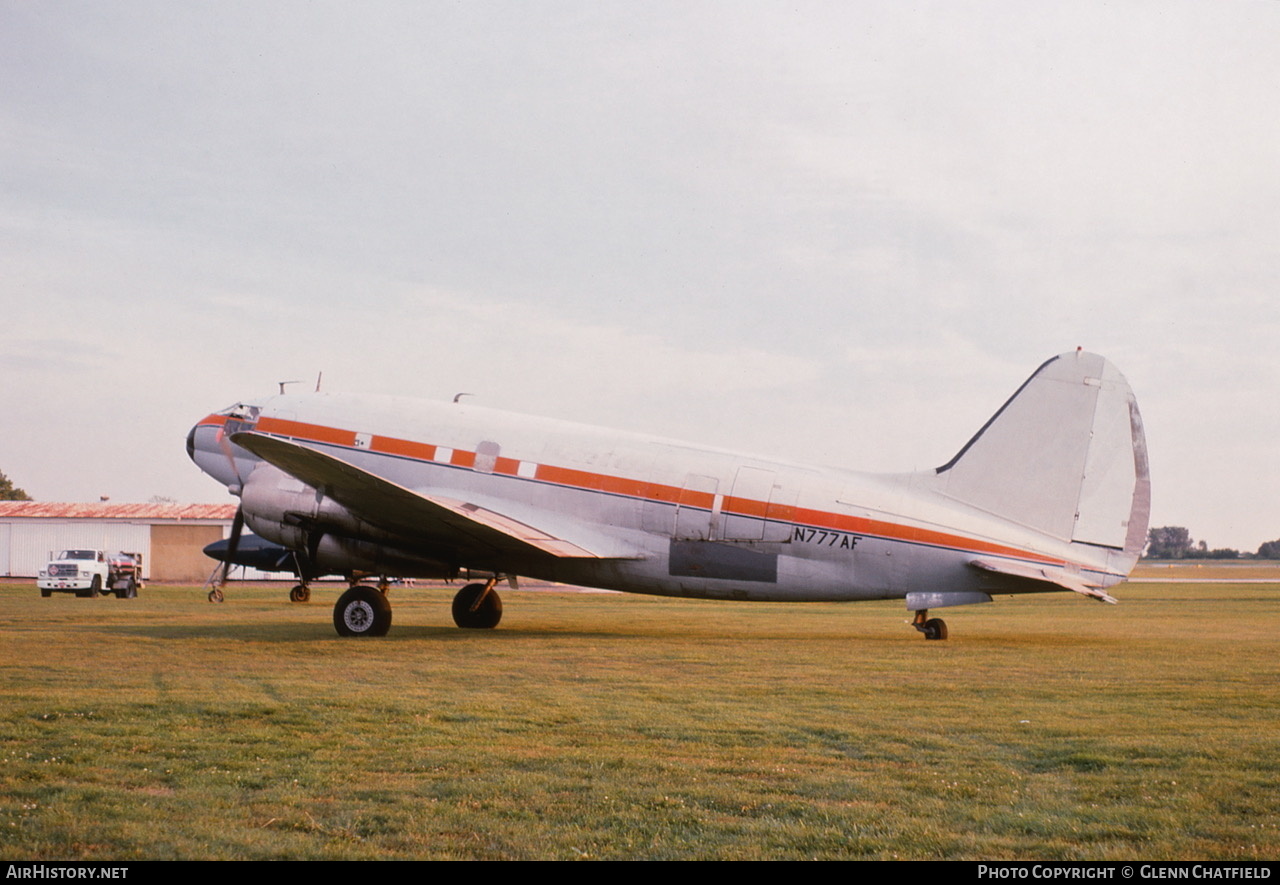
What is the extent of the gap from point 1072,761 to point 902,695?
12.1 ft

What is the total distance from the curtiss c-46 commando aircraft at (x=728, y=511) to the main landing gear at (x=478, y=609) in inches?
51.4

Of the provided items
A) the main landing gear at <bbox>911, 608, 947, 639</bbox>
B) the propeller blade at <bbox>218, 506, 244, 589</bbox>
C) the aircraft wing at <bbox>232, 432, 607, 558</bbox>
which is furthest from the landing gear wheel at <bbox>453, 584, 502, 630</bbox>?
the main landing gear at <bbox>911, 608, 947, 639</bbox>

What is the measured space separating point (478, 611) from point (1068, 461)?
11778 millimetres

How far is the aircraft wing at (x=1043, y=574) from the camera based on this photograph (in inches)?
712

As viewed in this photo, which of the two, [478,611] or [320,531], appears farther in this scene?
[478,611]

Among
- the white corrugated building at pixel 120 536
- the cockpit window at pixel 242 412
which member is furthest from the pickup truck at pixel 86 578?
the white corrugated building at pixel 120 536

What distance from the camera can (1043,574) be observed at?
59.7ft

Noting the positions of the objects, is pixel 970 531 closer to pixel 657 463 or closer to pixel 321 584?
pixel 657 463

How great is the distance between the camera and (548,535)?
2048 centimetres

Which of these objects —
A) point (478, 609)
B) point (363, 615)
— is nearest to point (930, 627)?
point (478, 609)

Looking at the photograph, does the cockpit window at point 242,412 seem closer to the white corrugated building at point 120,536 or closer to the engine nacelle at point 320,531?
the engine nacelle at point 320,531

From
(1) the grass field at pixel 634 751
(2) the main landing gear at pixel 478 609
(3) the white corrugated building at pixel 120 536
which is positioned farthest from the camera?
(3) the white corrugated building at pixel 120 536

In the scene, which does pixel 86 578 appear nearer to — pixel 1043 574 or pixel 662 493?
pixel 662 493
